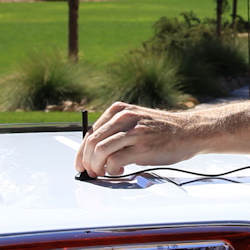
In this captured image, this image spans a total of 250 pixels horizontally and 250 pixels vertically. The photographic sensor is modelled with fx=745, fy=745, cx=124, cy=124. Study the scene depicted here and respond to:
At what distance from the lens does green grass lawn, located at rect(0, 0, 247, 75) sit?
29.6 m

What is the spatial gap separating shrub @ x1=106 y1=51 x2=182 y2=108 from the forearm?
1140 cm

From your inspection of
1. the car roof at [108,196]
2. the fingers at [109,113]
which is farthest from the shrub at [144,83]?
the fingers at [109,113]

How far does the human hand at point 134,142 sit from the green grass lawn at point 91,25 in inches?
700

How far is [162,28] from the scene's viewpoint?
73.4ft

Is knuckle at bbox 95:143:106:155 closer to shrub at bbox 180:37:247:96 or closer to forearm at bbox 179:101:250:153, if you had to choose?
forearm at bbox 179:101:250:153

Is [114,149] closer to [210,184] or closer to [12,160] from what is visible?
[210,184]

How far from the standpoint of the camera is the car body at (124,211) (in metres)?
1.45

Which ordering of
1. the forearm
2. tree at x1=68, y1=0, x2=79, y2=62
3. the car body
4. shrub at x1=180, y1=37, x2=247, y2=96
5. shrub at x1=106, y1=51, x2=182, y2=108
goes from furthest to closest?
tree at x1=68, y1=0, x2=79, y2=62 → shrub at x1=180, y1=37, x2=247, y2=96 → shrub at x1=106, y1=51, x2=182, y2=108 → the forearm → the car body

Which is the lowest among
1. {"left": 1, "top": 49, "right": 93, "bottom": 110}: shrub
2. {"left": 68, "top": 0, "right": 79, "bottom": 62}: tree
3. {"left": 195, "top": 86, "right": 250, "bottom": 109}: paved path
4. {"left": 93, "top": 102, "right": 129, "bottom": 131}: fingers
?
{"left": 195, "top": 86, "right": 250, "bottom": 109}: paved path

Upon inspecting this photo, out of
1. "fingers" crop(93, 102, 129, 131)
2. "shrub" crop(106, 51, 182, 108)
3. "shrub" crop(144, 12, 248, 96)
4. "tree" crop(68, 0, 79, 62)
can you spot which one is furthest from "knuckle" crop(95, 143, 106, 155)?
"tree" crop(68, 0, 79, 62)

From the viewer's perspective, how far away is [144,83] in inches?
538

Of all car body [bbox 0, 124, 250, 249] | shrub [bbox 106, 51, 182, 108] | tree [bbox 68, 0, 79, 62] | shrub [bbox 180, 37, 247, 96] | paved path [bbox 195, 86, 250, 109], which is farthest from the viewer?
tree [bbox 68, 0, 79, 62]

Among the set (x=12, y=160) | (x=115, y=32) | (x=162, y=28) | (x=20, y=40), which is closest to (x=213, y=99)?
(x=162, y=28)

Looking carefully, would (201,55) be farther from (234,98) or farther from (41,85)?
(41,85)
